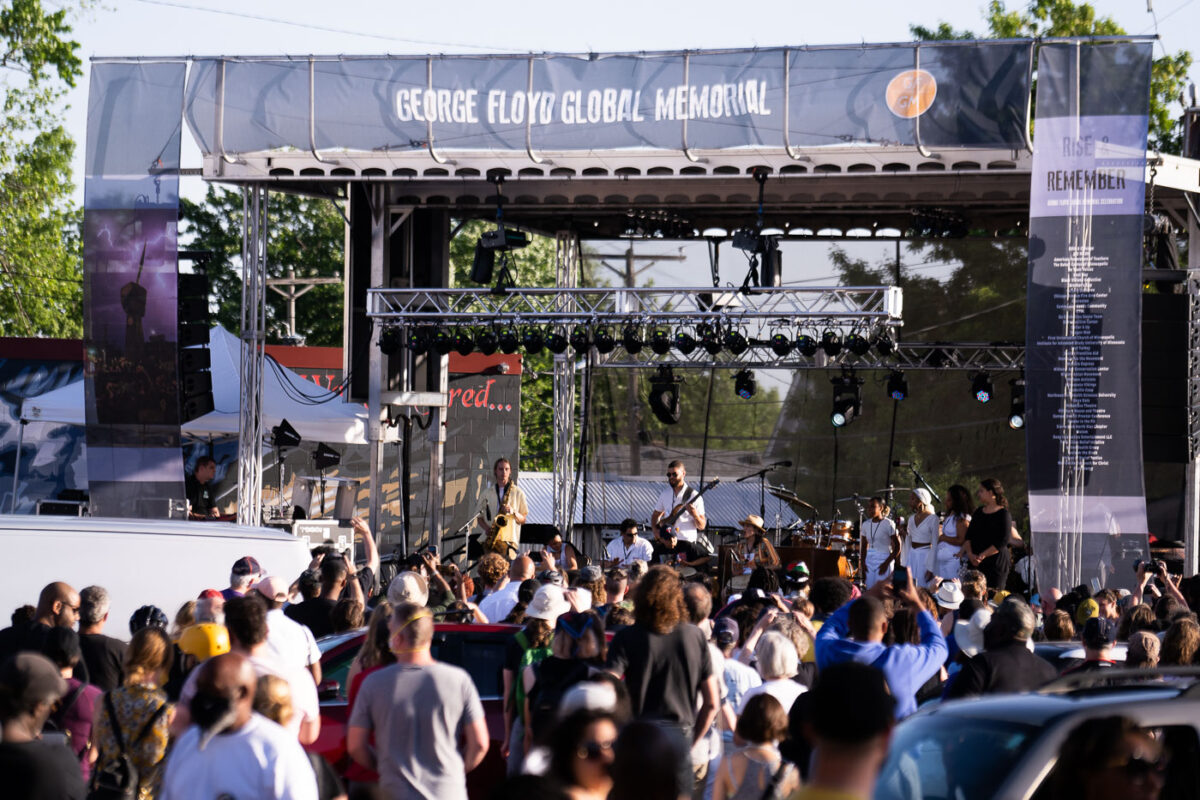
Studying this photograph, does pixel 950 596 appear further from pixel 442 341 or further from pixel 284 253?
pixel 284 253

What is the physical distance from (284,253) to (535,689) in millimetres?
48157

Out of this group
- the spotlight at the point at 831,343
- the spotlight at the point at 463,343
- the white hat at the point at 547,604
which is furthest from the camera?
the spotlight at the point at 463,343

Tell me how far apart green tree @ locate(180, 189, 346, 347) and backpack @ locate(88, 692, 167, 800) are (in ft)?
142

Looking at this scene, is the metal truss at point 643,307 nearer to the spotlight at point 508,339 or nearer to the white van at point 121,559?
A: the spotlight at point 508,339

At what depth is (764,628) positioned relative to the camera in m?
7.42

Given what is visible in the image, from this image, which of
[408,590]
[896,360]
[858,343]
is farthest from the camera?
[896,360]

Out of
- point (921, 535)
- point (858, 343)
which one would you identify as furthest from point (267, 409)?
point (921, 535)

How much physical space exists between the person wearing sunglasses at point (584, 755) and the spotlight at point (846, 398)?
679 inches

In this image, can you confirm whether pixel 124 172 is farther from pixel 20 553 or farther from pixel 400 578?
pixel 400 578

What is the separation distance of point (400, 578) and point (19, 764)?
117 inches

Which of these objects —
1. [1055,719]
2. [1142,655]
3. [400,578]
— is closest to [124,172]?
[400,578]

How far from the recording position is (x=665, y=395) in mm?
21000

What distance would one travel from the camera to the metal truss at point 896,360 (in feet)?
65.6

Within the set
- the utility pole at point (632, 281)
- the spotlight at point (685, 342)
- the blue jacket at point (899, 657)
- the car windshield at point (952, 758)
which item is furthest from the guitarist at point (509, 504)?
the car windshield at point (952, 758)
